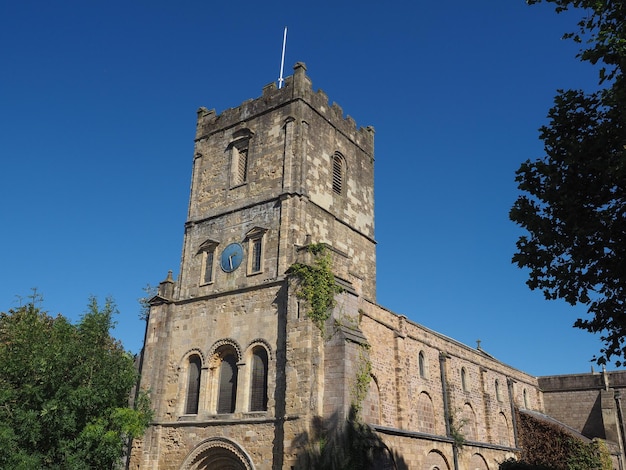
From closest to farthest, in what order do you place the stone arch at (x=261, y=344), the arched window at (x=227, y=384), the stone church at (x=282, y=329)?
the stone church at (x=282, y=329) → the stone arch at (x=261, y=344) → the arched window at (x=227, y=384)

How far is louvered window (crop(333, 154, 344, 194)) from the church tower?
0.08 m

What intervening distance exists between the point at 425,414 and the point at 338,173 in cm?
1165

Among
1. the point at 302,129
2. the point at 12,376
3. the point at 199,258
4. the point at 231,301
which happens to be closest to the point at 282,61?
the point at 302,129

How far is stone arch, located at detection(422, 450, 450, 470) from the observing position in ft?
79.7

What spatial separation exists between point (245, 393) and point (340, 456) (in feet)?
15.5

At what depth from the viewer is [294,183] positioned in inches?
961

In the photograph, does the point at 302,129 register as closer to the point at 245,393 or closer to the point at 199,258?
the point at 199,258

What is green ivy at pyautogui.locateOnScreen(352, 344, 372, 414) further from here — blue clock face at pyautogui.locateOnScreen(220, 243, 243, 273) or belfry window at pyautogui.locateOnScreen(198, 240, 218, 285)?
belfry window at pyautogui.locateOnScreen(198, 240, 218, 285)

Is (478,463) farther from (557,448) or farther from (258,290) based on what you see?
(258,290)

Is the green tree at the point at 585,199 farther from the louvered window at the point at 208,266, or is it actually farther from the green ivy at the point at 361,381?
the louvered window at the point at 208,266

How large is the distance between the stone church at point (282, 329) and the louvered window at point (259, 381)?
2.0 inches

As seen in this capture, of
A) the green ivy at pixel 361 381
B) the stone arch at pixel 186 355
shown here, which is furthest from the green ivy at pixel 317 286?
the stone arch at pixel 186 355

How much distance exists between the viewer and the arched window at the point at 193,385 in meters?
23.5

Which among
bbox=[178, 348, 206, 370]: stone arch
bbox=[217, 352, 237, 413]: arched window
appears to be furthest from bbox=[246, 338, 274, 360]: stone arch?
bbox=[178, 348, 206, 370]: stone arch
